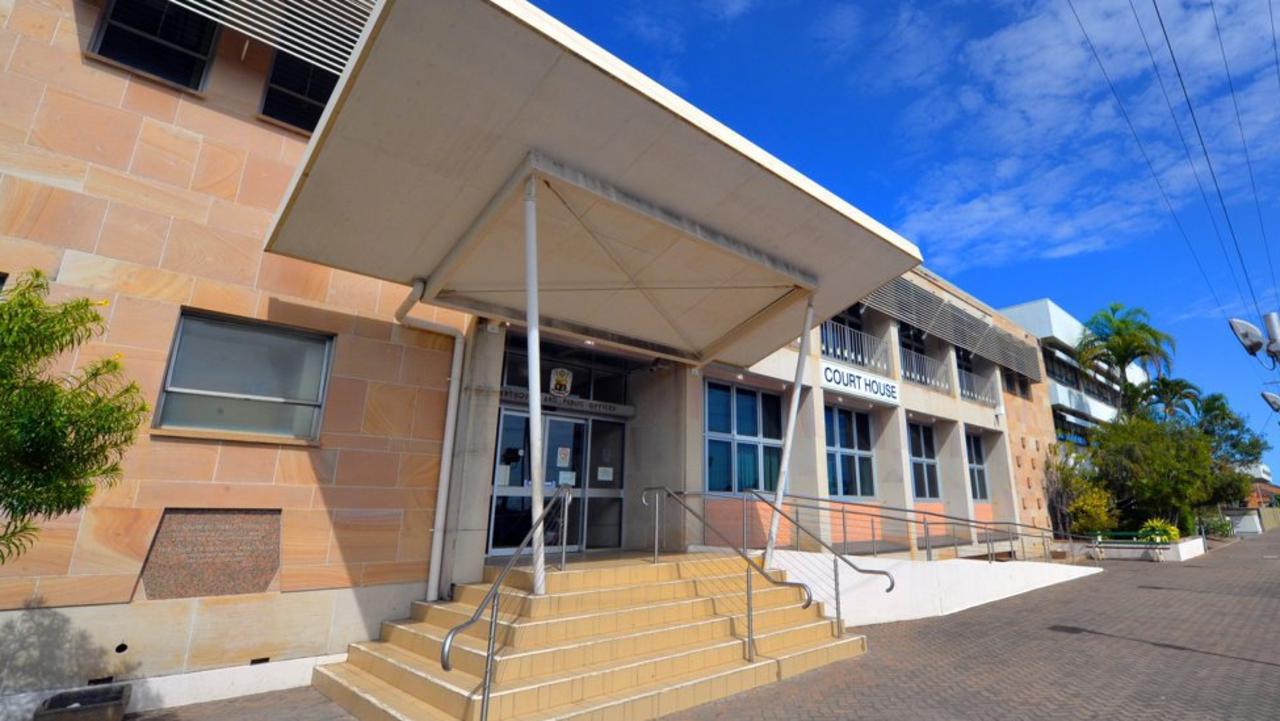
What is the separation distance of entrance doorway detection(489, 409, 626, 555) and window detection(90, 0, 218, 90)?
18.0 ft

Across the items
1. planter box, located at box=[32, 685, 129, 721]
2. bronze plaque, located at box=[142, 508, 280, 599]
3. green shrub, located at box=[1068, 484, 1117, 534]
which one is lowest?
planter box, located at box=[32, 685, 129, 721]

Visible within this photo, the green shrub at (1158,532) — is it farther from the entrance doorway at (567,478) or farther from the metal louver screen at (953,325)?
the entrance doorway at (567,478)

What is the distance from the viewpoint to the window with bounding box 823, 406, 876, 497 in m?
13.4

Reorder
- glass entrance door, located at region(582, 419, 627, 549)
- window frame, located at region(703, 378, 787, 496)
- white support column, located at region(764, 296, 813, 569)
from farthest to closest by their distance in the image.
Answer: window frame, located at region(703, 378, 787, 496) < glass entrance door, located at region(582, 419, 627, 549) < white support column, located at region(764, 296, 813, 569)

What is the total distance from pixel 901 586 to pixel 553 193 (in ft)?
26.0

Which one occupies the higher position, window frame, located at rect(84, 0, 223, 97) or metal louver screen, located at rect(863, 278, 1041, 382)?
metal louver screen, located at rect(863, 278, 1041, 382)

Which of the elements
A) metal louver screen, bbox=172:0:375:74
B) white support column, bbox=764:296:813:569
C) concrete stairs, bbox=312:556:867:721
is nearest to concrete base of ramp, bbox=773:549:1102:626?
white support column, bbox=764:296:813:569

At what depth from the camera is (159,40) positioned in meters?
6.09

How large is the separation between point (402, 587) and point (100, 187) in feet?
16.4

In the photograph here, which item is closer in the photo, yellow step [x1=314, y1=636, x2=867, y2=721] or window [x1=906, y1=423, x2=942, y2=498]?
yellow step [x1=314, y1=636, x2=867, y2=721]

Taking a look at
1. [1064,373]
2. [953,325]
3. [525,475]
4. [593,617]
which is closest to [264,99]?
[525,475]

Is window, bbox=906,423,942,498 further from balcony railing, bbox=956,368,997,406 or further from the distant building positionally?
the distant building

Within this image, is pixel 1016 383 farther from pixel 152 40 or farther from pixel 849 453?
pixel 152 40

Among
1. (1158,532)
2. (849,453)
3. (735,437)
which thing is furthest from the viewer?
(1158,532)
